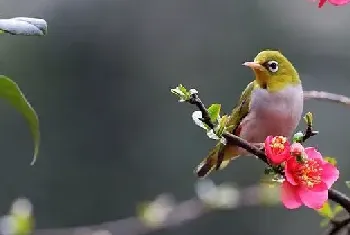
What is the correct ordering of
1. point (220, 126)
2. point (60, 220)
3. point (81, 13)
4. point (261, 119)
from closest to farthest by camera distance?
point (220, 126)
point (261, 119)
point (60, 220)
point (81, 13)

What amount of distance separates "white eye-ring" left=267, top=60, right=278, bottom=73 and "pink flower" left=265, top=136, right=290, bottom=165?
0.13 metres

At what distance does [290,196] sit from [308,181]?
17mm

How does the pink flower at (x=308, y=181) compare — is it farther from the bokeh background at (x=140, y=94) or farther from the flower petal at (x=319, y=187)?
the bokeh background at (x=140, y=94)

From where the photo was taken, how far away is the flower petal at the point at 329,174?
52 centimetres

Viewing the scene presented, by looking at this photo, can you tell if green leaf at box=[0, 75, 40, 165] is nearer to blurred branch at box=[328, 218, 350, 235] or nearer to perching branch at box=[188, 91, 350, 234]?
perching branch at box=[188, 91, 350, 234]

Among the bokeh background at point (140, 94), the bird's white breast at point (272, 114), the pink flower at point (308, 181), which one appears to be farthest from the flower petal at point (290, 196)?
the bokeh background at point (140, 94)

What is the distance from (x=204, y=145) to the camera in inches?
75.7

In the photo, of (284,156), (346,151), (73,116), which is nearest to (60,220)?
(73,116)

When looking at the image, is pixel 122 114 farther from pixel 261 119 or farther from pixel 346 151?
pixel 261 119

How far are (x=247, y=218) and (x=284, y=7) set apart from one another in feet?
2.07

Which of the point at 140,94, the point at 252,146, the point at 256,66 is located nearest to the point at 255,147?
the point at 252,146

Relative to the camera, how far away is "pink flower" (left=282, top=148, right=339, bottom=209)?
0.49 metres

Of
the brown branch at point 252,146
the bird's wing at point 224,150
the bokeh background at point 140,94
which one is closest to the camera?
the brown branch at point 252,146

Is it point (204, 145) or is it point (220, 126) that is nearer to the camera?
point (220, 126)
